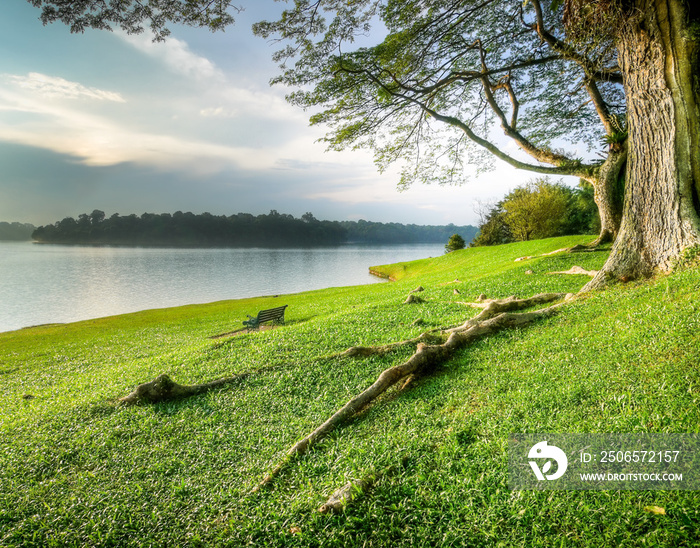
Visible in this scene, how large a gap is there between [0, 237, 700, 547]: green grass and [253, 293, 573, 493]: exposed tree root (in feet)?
0.54

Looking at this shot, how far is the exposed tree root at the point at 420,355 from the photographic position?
4363mm

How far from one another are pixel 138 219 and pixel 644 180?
208697 millimetres

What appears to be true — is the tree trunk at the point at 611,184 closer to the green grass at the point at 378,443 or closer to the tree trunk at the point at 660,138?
the tree trunk at the point at 660,138

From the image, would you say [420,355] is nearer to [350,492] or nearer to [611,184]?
[350,492]

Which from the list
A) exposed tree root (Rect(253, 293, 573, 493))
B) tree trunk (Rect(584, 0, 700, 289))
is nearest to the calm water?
exposed tree root (Rect(253, 293, 573, 493))

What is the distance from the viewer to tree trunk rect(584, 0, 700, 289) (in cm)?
695

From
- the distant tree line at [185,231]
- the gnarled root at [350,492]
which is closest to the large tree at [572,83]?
the gnarled root at [350,492]

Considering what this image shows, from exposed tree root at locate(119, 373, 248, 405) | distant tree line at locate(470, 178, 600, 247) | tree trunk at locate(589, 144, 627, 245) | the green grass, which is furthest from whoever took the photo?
distant tree line at locate(470, 178, 600, 247)

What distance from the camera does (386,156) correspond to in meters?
16.6

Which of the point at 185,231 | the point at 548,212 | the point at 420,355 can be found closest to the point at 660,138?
the point at 420,355

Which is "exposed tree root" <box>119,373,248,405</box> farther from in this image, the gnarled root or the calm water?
the calm water

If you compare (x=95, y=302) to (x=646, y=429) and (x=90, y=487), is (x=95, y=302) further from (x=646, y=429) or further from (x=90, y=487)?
(x=646, y=429)

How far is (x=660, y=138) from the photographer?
7.25 metres

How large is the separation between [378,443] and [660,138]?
8.86 meters
